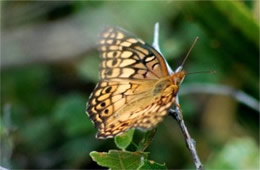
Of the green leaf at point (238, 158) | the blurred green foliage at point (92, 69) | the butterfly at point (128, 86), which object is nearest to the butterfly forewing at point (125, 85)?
the butterfly at point (128, 86)

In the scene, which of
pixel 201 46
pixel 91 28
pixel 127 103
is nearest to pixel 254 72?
pixel 201 46

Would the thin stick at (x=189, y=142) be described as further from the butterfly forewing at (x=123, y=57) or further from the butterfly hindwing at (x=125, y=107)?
the butterfly forewing at (x=123, y=57)

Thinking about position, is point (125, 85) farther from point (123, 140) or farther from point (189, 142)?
point (189, 142)

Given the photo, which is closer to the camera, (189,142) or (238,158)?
(189,142)

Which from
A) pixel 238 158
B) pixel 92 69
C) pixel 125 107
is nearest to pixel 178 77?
pixel 125 107

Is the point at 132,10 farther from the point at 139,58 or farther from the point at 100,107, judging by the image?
the point at 100,107

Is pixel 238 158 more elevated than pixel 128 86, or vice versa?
pixel 128 86

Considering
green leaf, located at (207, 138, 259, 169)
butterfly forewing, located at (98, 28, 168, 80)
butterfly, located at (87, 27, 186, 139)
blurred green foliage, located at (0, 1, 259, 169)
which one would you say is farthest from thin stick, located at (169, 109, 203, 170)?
blurred green foliage, located at (0, 1, 259, 169)

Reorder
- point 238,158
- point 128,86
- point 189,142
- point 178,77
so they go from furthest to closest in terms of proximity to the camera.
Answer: point 238,158 < point 128,86 < point 178,77 < point 189,142
